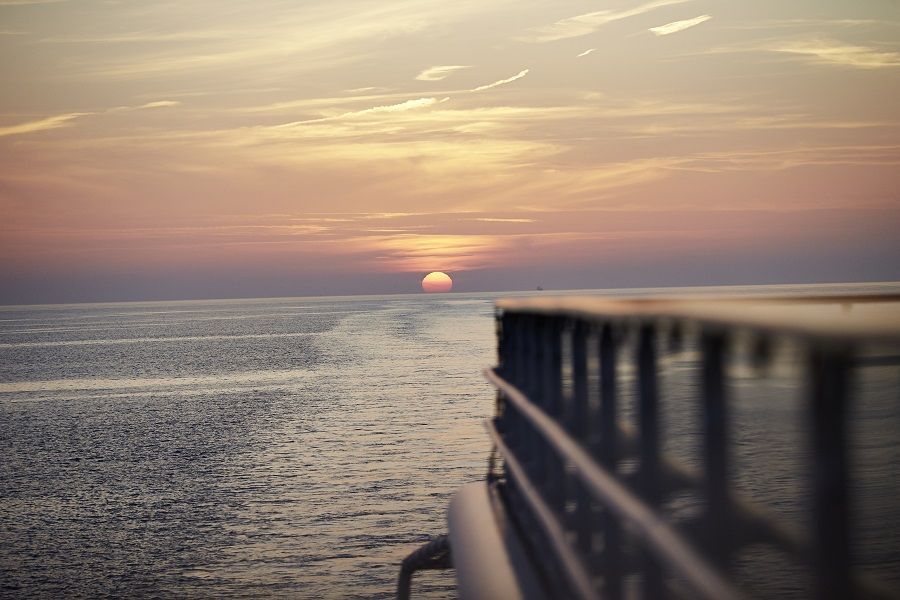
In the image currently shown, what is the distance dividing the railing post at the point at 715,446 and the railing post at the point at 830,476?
22.2 inches

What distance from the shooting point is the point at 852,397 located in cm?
149

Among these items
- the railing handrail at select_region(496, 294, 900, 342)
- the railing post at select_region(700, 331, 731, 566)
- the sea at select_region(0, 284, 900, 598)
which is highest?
the railing handrail at select_region(496, 294, 900, 342)

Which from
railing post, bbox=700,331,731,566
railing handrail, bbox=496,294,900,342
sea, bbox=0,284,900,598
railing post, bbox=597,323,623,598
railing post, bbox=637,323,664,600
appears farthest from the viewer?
sea, bbox=0,284,900,598

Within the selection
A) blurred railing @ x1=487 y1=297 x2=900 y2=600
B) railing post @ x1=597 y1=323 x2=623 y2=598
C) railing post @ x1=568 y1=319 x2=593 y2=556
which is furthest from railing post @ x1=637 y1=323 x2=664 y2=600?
railing post @ x1=568 y1=319 x2=593 y2=556

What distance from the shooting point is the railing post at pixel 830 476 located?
4.90ft

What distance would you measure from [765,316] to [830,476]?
0.35 metres

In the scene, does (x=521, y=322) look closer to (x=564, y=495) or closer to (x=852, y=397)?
(x=564, y=495)

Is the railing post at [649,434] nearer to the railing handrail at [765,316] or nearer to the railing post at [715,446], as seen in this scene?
the railing handrail at [765,316]

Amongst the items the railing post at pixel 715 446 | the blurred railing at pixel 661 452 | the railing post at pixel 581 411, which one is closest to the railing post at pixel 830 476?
the blurred railing at pixel 661 452

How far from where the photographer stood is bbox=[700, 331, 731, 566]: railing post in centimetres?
212

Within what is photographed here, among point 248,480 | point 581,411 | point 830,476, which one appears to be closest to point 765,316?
point 830,476

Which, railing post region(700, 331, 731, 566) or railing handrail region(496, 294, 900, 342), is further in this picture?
railing post region(700, 331, 731, 566)

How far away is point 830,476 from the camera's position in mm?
1528

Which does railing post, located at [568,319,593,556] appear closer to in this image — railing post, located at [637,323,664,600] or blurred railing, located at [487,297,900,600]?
blurred railing, located at [487,297,900,600]
